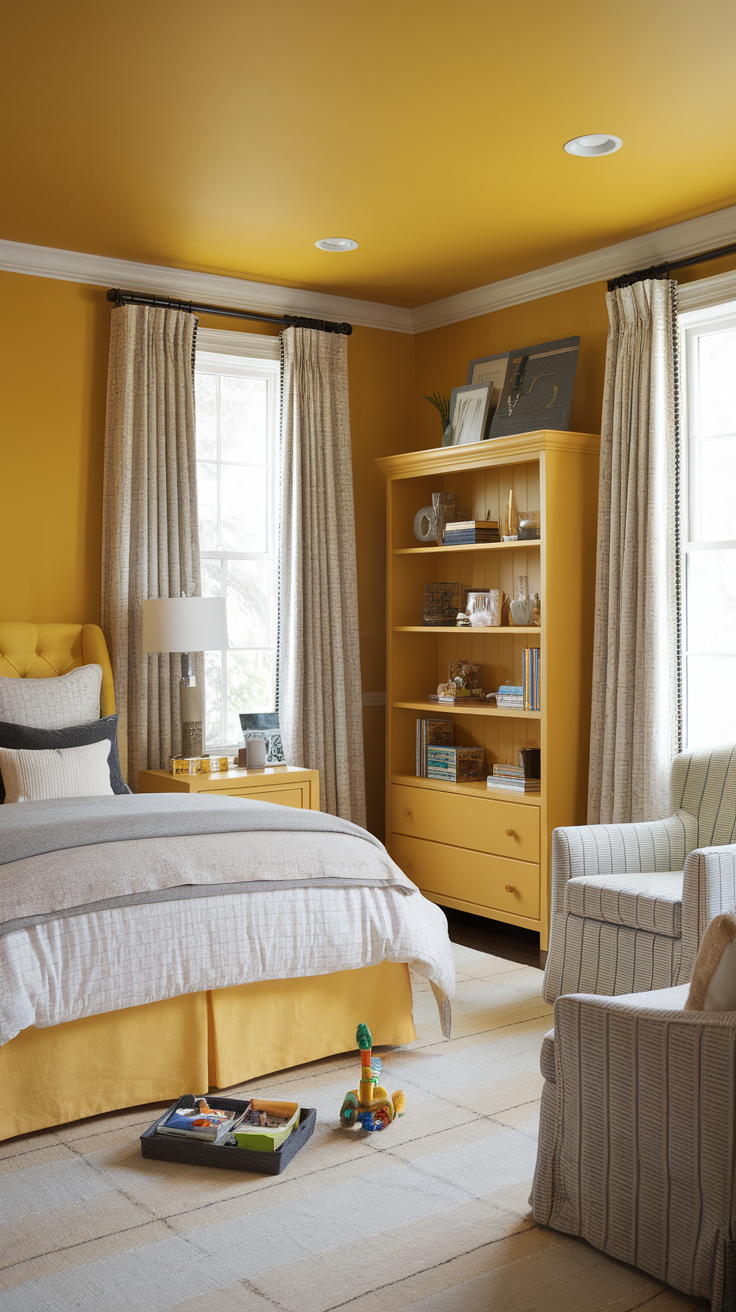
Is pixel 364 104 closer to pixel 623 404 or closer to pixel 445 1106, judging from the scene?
pixel 623 404

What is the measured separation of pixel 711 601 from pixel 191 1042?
2.66 m

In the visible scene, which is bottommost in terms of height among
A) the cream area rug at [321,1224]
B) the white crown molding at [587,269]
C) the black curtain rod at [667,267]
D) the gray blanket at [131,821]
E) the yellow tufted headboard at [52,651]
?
the cream area rug at [321,1224]

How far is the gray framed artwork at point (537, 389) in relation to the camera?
15.8 ft

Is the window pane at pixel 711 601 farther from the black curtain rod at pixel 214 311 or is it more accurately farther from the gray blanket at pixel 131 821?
the black curtain rod at pixel 214 311

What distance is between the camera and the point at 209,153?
3738 millimetres

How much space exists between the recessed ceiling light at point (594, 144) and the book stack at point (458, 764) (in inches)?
102

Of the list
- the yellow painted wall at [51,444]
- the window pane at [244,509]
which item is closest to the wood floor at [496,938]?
the window pane at [244,509]

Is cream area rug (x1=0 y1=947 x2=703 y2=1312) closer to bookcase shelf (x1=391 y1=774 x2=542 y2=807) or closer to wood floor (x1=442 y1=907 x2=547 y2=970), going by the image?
wood floor (x1=442 y1=907 x2=547 y2=970)

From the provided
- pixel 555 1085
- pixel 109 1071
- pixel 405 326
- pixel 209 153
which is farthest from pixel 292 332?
pixel 555 1085

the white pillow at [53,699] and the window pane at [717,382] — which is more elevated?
the window pane at [717,382]

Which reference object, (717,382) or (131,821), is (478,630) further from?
(131,821)

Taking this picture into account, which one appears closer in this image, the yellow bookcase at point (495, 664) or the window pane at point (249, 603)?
the yellow bookcase at point (495, 664)

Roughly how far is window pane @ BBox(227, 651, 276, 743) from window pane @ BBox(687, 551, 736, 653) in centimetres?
199

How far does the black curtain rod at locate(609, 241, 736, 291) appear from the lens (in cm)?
424
